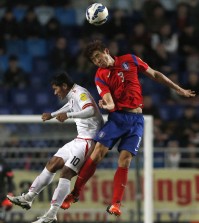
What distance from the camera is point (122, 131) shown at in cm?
991

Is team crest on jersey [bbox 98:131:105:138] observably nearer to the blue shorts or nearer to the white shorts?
the blue shorts

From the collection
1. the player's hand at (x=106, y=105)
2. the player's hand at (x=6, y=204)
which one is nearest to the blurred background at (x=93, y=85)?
the player's hand at (x=6, y=204)

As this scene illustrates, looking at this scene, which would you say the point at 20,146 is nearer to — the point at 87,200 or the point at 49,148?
the point at 49,148

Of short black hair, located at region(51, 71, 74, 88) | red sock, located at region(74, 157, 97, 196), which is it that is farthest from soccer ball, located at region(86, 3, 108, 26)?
red sock, located at region(74, 157, 97, 196)

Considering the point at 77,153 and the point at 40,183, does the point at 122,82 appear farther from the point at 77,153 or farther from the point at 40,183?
the point at 40,183

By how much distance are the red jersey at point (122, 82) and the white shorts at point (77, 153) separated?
1.62 feet

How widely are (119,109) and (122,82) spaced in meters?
0.27

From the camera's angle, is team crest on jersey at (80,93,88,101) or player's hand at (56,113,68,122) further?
team crest on jersey at (80,93,88,101)

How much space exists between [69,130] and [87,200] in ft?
4.00

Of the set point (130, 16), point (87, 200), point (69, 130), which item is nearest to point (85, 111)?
point (69, 130)

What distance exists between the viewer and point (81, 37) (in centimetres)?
1745

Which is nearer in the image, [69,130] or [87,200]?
[69,130]

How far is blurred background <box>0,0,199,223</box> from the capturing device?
41.5 ft

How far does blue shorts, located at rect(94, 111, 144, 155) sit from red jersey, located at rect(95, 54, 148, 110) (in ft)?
0.32
